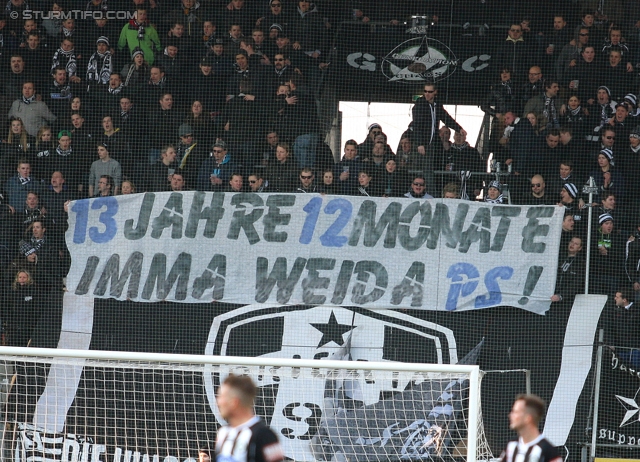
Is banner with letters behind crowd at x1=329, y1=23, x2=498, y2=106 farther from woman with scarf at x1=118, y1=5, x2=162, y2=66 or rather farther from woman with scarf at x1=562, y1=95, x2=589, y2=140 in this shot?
woman with scarf at x1=118, y1=5, x2=162, y2=66

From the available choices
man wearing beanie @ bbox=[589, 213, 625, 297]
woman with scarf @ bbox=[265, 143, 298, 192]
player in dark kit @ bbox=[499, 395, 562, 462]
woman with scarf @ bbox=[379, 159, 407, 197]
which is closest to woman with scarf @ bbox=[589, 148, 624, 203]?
man wearing beanie @ bbox=[589, 213, 625, 297]

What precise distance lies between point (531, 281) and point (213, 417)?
12.3 ft

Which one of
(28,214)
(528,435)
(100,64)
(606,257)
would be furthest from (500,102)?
(528,435)

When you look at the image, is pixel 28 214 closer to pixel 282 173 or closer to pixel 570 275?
pixel 282 173

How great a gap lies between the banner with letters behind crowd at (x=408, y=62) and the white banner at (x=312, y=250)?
1.57 metres

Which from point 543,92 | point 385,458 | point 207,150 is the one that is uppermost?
point 543,92

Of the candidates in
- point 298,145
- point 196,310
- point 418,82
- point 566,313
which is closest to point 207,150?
point 298,145

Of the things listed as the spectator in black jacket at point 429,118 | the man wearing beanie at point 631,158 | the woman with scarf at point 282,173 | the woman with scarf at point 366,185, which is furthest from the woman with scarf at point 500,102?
the woman with scarf at point 282,173

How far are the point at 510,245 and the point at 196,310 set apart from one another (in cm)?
354

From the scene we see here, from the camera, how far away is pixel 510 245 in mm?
11148

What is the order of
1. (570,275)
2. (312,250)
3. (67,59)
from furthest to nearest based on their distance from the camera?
(67,59), (312,250), (570,275)

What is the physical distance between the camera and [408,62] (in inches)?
482

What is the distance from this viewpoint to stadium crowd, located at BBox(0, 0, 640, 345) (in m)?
11.4

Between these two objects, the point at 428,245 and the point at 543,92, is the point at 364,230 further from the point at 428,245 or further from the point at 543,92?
the point at 543,92
